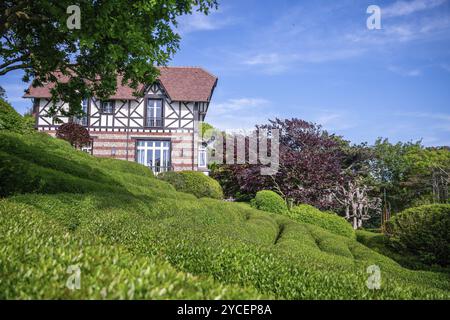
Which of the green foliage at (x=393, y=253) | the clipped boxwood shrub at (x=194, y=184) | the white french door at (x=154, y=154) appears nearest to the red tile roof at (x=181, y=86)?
the white french door at (x=154, y=154)

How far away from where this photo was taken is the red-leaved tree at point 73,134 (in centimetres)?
3049

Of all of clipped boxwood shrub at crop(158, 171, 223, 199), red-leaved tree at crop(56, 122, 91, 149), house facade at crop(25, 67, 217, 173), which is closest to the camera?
clipped boxwood shrub at crop(158, 171, 223, 199)

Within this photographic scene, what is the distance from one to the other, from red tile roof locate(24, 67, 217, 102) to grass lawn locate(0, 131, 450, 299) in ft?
65.8

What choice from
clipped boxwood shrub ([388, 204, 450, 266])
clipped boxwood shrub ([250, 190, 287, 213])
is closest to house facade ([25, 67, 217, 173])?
clipped boxwood shrub ([250, 190, 287, 213])

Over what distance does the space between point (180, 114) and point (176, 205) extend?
21.7 meters

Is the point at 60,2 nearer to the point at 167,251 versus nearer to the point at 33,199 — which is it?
the point at 33,199

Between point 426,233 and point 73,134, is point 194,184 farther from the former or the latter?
point 426,233

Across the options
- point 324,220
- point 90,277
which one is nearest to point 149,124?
point 324,220

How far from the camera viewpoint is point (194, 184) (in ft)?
91.1

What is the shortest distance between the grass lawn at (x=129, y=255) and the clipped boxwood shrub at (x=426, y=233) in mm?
3875

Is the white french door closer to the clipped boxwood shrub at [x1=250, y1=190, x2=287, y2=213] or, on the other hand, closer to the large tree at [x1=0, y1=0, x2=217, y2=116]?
the clipped boxwood shrub at [x1=250, y1=190, x2=287, y2=213]

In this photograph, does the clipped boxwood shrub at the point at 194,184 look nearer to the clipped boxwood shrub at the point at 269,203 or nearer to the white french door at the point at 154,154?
the clipped boxwood shrub at the point at 269,203

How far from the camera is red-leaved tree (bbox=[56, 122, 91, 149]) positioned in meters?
30.5
